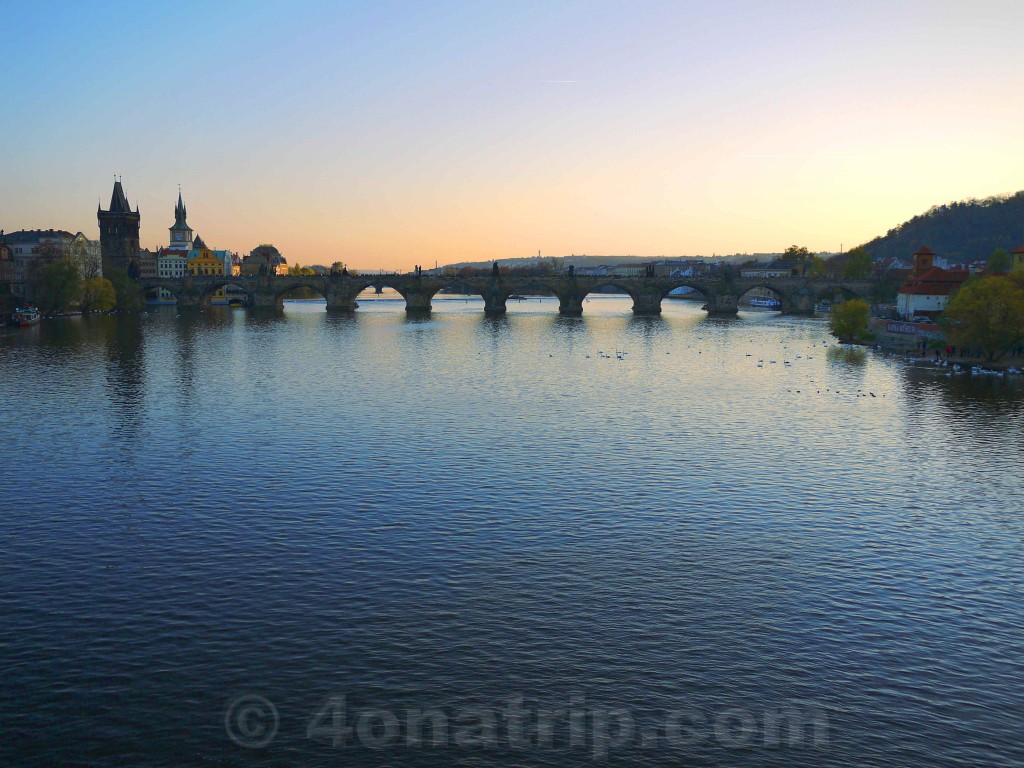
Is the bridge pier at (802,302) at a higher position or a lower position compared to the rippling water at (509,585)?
higher

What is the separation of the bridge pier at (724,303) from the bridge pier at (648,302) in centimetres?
1329

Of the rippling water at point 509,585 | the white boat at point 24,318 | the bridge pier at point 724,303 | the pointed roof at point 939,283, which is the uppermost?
the pointed roof at point 939,283

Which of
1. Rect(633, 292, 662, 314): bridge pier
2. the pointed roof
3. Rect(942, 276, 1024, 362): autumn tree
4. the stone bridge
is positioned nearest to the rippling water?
Rect(942, 276, 1024, 362): autumn tree

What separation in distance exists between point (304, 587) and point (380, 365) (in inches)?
2387

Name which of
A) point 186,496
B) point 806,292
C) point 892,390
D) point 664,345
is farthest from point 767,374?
point 806,292

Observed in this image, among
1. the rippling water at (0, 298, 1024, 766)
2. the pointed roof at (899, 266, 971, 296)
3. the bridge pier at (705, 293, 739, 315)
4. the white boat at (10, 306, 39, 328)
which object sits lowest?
the rippling water at (0, 298, 1024, 766)

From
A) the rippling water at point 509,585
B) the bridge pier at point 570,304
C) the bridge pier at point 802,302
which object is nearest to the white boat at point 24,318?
the rippling water at point 509,585

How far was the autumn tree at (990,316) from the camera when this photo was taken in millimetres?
77938

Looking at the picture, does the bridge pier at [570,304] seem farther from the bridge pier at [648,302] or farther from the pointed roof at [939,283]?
the pointed roof at [939,283]

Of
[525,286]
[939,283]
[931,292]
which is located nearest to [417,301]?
[525,286]

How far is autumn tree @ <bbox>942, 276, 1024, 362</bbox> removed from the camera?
256 feet

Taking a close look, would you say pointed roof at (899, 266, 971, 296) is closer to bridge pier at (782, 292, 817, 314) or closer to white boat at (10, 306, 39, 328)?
bridge pier at (782, 292, 817, 314)

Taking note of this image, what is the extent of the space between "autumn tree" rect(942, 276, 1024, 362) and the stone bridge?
95.4 metres

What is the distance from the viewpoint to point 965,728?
18422mm
